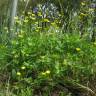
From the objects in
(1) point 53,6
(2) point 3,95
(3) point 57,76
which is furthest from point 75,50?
(1) point 53,6

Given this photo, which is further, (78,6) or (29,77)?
(78,6)

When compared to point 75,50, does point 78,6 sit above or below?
above

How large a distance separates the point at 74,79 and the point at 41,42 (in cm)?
61

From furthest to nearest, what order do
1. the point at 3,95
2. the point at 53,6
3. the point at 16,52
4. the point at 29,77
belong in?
the point at 53,6, the point at 16,52, the point at 29,77, the point at 3,95

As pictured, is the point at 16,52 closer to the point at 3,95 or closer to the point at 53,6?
the point at 3,95

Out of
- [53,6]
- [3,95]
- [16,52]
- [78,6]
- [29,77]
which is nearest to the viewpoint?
[3,95]

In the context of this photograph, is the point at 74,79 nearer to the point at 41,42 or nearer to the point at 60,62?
the point at 60,62

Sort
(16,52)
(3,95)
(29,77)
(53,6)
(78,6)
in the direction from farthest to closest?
1. (53,6)
2. (78,6)
3. (16,52)
4. (29,77)
5. (3,95)

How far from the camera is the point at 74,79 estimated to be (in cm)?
321

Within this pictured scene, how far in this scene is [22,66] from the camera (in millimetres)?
A: 3373

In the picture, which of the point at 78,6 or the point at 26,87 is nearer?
the point at 26,87

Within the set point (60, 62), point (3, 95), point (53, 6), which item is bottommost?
point (3, 95)

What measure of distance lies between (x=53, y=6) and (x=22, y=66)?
319 cm

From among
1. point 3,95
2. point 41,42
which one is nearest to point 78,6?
point 41,42
